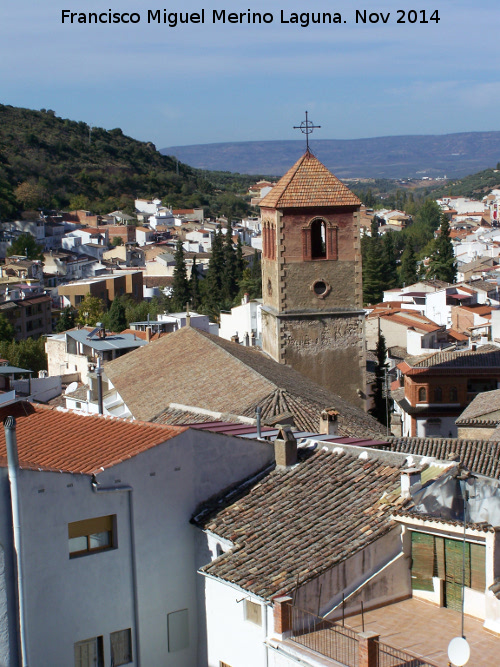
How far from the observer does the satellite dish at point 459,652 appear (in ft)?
27.1

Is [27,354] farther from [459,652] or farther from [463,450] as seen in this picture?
[459,652]

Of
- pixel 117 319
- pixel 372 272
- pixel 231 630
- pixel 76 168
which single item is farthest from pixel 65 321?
pixel 76 168

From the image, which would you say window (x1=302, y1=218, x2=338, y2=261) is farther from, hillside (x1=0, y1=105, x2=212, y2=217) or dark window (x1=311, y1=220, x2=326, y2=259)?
hillside (x1=0, y1=105, x2=212, y2=217)

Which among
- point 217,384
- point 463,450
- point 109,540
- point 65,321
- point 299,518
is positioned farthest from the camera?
point 65,321

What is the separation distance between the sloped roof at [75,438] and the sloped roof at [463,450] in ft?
20.0

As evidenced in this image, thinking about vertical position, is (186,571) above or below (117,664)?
above

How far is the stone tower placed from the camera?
952 inches

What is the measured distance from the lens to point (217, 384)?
1961 centimetres

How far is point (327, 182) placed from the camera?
80.1 feet

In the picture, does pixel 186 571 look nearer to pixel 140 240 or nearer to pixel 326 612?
pixel 326 612

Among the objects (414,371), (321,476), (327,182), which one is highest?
(327,182)

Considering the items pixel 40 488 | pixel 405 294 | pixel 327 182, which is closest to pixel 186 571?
pixel 40 488

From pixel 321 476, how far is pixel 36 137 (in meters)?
118

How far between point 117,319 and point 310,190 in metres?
33.0
